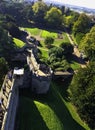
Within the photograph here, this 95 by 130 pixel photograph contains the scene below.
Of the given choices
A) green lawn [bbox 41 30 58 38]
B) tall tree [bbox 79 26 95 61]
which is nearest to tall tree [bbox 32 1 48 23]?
green lawn [bbox 41 30 58 38]

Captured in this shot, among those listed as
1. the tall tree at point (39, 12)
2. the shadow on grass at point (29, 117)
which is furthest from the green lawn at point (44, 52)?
the tall tree at point (39, 12)

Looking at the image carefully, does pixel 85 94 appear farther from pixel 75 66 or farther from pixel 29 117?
pixel 75 66

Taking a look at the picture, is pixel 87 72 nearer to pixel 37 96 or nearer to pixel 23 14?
pixel 37 96

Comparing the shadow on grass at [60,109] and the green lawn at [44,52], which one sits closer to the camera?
the shadow on grass at [60,109]

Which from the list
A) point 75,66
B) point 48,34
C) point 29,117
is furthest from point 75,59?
point 29,117

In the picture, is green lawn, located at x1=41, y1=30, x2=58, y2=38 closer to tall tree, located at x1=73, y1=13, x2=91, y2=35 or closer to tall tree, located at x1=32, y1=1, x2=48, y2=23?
tall tree, located at x1=73, y1=13, x2=91, y2=35

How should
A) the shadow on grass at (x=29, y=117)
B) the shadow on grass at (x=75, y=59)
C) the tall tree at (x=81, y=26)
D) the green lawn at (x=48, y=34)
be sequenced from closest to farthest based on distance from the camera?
the shadow on grass at (x=29, y=117), the shadow on grass at (x=75, y=59), the green lawn at (x=48, y=34), the tall tree at (x=81, y=26)

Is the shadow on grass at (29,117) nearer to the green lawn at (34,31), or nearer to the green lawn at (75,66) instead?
the green lawn at (75,66)

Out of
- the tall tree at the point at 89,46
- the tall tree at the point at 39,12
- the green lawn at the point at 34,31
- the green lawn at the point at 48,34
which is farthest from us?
the tall tree at the point at 39,12

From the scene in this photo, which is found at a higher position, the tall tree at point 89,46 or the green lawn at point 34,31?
the tall tree at point 89,46
